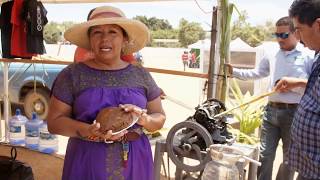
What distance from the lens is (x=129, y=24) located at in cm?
187

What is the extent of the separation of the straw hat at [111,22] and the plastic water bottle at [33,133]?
10.7 ft

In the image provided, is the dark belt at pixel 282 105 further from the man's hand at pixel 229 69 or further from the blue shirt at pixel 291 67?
the man's hand at pixel 229 69

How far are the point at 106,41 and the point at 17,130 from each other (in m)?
3.98

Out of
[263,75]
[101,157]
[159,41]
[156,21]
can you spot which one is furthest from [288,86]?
[159,41]

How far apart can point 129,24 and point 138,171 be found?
0.72 meters

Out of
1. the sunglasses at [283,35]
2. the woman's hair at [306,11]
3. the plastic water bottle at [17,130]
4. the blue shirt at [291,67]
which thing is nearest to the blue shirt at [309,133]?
the woman's hair at [306,11]

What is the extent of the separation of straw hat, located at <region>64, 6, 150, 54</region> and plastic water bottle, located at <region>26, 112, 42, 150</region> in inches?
128

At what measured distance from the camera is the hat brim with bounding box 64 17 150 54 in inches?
70.6

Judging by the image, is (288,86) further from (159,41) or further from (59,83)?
(159,41)

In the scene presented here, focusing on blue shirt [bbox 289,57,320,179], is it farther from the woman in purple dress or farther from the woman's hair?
the woman in purple dress

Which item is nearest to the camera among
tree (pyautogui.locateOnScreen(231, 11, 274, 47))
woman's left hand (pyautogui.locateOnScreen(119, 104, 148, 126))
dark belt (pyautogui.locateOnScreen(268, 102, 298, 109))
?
woman's left hand (pyautogui.locateOnScreen(119, 104, 148, 126))

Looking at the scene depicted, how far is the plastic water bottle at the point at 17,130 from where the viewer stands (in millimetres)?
5223

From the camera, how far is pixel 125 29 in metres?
1.91

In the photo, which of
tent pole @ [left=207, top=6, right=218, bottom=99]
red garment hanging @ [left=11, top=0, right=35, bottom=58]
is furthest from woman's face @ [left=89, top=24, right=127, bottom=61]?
red garment hanging @ [left=11, top=0, right=35, bottom=58]
